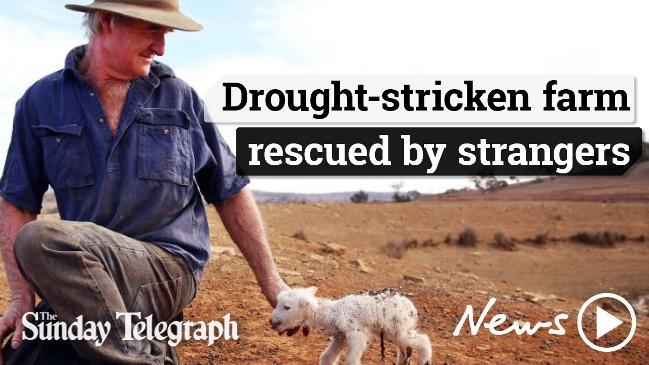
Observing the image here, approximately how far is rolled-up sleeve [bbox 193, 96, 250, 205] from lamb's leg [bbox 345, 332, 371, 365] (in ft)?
3.74

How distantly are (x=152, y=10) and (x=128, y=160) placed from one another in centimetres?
72

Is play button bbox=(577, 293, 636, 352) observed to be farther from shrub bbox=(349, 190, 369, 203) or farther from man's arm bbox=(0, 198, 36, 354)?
shrub bbox=(349, 190, 369, 203)

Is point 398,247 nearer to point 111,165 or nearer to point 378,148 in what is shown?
point 378,148

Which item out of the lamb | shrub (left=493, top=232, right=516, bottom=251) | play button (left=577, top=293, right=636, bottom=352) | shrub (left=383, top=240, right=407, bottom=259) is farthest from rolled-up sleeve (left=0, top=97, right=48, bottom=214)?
shrub (left=493, top=232, right=516, bottom=251)

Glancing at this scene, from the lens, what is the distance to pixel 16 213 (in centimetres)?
404

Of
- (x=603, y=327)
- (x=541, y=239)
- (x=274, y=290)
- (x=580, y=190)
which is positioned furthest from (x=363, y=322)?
(x=580, y=190)

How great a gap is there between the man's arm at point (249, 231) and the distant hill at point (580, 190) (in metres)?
35.5

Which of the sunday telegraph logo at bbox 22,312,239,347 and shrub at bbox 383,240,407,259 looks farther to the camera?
shrub at bbox 383,240,407,259

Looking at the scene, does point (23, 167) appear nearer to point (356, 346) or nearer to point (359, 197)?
point (356, 346)

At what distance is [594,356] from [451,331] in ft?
4.33

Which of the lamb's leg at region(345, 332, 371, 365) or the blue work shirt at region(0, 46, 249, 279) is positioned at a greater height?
the blue work shirt at region(0, 46, 249, 279)

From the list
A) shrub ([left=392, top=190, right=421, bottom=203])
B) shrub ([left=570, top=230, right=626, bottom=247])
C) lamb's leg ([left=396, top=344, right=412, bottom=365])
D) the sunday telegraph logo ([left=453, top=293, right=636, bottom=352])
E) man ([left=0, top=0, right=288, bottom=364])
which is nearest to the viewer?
man ([left=0, top=0, right=288, bottom=364])

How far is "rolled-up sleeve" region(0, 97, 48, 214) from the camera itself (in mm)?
4000

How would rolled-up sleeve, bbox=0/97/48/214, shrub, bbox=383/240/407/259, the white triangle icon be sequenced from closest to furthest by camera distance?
1. rolled-up sleeve, bbox=0/97/48/214
2. the white triangle icon
3. shrub, bbox=383/240/407/259
